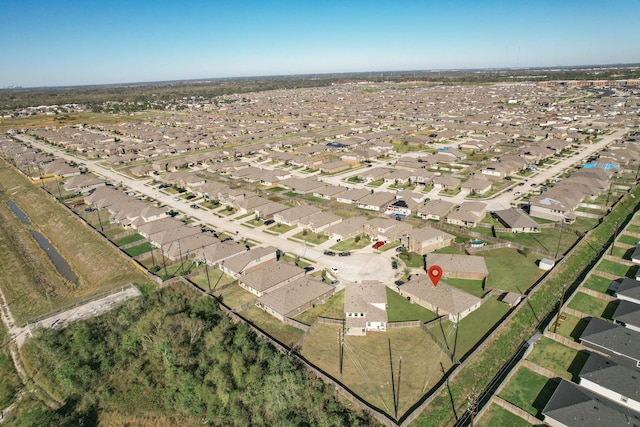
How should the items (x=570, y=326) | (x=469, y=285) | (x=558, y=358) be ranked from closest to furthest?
1. (x=558, y=358)
2. (x=570, y=326)
3. (x=469, y=285)

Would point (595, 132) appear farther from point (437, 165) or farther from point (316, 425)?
point (316, 425)

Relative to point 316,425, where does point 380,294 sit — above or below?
above

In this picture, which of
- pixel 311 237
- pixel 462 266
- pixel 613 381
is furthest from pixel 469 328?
pixel 311 237

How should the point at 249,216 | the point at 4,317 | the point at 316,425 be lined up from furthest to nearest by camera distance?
1. the point at 249,216
2. the point at 4,317
3. the point at 316,425

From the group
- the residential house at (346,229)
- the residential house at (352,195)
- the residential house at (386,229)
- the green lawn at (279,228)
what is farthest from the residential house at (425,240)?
the green lawn at (279,228)

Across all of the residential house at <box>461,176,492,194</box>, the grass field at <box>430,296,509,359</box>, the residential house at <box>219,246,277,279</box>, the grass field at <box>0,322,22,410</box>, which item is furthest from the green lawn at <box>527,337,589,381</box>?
the grass field at <box>0,322,22,410</box>

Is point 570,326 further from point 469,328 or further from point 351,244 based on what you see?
point 351,244

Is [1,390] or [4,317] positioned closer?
[1,390]

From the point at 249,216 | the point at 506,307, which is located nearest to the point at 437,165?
the point at 249,216
